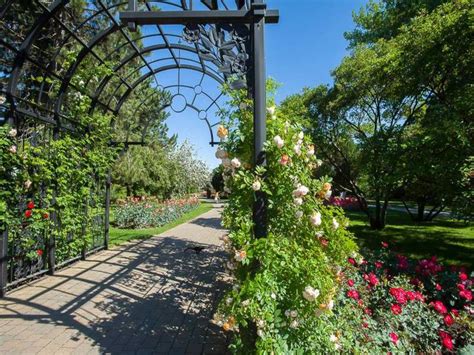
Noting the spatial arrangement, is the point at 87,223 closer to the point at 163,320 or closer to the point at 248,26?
the point at 163,320

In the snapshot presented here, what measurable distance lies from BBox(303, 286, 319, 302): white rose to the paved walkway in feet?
5.04

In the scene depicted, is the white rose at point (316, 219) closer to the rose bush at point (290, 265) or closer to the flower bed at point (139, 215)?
the rose bush at point (290, 265)

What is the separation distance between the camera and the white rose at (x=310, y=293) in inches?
77.8

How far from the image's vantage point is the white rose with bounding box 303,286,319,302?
6.48ft

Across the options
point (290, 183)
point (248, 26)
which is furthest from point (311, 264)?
point (248, 26)

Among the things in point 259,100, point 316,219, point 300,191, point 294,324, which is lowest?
point 294,324

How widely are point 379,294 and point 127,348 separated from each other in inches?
105

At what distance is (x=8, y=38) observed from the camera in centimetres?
1031

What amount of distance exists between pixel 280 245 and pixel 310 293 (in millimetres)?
359

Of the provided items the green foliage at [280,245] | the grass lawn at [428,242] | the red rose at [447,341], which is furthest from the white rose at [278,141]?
the grass lawn at [428,242]

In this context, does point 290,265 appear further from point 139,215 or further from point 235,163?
point 139,215

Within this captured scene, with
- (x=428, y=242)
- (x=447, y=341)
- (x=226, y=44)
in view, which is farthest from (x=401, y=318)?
(x=428, y=242)

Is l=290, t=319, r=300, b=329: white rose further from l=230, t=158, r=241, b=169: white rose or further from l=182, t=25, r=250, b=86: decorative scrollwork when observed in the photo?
l=182, t=25, r=250, b=86: decorative scrollwork

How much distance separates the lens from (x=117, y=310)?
4051 mm
